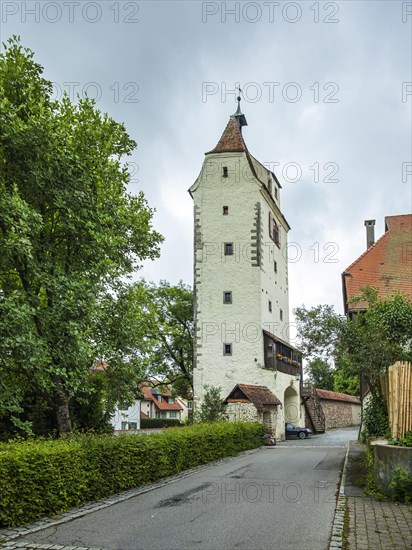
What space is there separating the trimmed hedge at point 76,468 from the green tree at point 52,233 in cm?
265

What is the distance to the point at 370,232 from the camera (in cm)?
3959

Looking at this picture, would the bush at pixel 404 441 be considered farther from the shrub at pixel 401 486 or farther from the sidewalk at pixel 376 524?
the sidewalk at pixel 376 524

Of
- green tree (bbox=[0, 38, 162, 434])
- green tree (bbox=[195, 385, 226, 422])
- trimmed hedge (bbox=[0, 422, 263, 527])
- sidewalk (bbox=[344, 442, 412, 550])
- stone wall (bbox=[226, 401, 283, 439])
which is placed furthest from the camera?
stone wall (bbox=[226, 401, 283, 439])

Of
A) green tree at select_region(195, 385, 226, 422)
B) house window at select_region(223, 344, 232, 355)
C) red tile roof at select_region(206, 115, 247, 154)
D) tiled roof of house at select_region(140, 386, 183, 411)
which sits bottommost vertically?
tiled roof of house at select_region(140, 386, 183, 411)

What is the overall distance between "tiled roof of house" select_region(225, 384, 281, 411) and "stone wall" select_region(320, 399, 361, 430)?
1831 centimetres

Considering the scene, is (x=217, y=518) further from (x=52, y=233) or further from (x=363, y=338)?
(x=52, y=233)

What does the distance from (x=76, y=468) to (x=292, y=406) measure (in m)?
34.1

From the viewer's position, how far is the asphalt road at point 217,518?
27.2 ft

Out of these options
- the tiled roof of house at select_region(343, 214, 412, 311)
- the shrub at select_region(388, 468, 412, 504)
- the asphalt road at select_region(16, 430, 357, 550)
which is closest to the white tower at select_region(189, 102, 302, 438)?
the tiled roof of house at select_region(343, 214, 412, 311)

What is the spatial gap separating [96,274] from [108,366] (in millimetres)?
3077

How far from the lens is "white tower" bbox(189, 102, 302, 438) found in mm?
37062

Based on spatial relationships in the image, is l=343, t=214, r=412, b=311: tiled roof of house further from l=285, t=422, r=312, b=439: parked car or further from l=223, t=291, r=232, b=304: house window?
l=285, t=422, r=312, b=439: parked car

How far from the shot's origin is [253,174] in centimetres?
3941

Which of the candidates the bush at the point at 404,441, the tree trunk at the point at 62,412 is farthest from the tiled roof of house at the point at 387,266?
the tree trunk at the point at 62,412
